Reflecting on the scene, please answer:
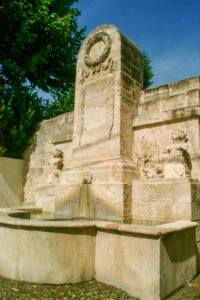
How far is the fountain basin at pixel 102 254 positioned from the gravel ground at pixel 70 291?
0.23 feet

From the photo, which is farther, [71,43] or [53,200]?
[71,43]

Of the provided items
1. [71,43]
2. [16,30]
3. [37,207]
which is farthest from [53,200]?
[71,43]

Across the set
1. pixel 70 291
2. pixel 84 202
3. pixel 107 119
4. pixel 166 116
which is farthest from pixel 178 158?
pixel 70 291

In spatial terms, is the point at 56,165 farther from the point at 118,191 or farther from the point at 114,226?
the point at 114,226

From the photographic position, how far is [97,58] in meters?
5.81

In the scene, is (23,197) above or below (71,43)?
below

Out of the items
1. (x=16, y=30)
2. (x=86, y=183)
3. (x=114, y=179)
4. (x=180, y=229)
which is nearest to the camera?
(x=180, y=229)

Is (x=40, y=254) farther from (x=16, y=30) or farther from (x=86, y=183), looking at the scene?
(x=16, y=30)

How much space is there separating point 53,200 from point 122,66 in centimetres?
329

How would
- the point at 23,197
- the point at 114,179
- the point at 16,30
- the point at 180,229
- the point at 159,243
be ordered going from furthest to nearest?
the point at 16,30 → the point at 23,197 → the point at 114,179 → the point at 180,229 → the point at 159,243

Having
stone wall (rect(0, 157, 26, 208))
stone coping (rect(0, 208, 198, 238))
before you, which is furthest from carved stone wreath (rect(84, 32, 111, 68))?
stone wall (rect(0, 157, 26, 208))

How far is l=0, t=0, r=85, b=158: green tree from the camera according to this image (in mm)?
8453

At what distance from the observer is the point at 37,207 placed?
6.28 metres

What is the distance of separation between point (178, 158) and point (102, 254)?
2.10 meters
